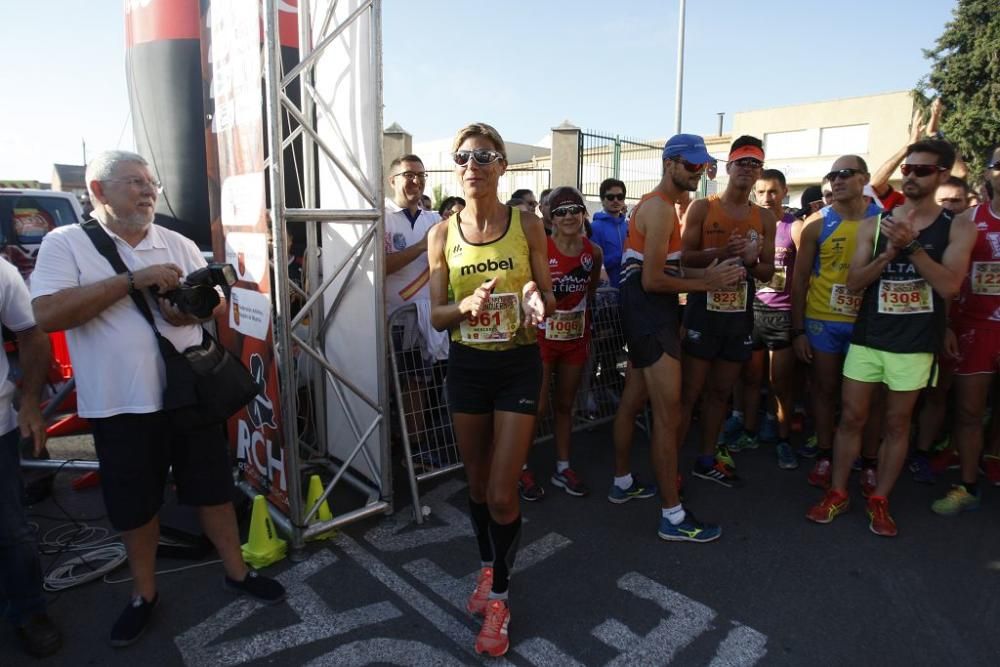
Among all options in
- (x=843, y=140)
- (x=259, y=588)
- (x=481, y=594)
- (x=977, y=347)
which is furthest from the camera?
(x=843, y=140)

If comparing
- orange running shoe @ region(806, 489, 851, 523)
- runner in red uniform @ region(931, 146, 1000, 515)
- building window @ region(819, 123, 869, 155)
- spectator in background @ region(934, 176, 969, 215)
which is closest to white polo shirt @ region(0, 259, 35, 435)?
orange running shoe @ region(806, 489, 851, 523)

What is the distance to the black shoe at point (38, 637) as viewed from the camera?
2557 millimetres

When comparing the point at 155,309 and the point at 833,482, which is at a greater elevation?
the point at 155,309

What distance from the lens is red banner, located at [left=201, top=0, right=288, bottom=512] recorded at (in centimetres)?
315

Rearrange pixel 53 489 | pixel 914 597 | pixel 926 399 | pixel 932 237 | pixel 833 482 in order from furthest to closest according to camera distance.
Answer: pixel 926 399 < pixel 53 489 < pixel 833 482 < pixel 932 237 < pixel 914 597

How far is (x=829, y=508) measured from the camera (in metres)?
3.68

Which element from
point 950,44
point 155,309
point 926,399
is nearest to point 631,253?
point 155,309

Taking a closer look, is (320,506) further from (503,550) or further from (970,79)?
(970,79)

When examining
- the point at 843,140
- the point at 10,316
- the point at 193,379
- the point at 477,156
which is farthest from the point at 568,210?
the point at 843,140

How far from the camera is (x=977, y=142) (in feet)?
71.5

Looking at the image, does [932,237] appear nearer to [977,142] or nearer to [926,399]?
[926,399]

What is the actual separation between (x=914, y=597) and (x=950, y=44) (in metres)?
28.5

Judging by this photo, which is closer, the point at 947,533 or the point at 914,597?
the point at 914,597

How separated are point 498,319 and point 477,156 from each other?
670mm
